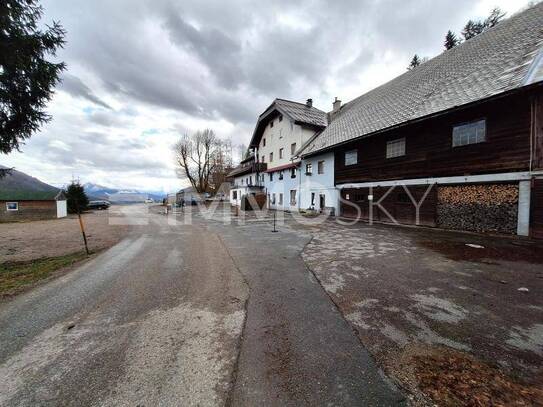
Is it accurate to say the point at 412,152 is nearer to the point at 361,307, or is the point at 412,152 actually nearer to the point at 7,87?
the point at 361,307

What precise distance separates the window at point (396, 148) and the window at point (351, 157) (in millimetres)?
2636

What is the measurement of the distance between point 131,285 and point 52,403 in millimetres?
3129

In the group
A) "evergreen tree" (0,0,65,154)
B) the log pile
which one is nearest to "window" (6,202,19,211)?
"evergreen tree" (0,0,65,154)

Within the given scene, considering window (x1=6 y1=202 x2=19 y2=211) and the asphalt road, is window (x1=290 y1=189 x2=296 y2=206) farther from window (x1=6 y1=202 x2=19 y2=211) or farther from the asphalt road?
window (x1=6 y1=202 x2=19 y2=211)

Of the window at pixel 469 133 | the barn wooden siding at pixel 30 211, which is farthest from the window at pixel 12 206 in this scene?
the window at pixel 469 133

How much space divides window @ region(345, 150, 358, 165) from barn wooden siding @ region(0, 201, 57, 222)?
35.0 meters

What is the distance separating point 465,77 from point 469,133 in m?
3.51

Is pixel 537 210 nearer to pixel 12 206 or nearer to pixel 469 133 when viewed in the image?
pixel 469 133

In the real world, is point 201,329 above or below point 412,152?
below

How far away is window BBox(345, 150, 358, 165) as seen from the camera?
16484 millimetres

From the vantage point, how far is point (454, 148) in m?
10.9

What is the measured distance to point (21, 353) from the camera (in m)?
2.83

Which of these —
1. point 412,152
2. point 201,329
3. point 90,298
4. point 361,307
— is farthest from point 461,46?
point 90,298

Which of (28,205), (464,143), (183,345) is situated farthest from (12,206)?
(464,143)
